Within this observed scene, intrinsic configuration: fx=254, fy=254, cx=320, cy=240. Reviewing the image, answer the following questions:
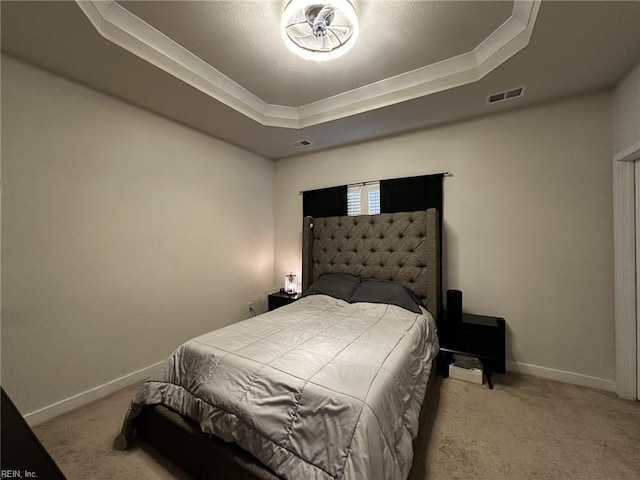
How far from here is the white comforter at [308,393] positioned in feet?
3.32

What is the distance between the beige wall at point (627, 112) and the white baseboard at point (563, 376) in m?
1.88

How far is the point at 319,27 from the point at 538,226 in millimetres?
2482

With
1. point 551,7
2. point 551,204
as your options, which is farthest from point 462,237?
point 551,7

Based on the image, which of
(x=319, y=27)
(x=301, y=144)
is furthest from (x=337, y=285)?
(x=319, y=27)

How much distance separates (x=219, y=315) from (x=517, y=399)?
3.02 metres

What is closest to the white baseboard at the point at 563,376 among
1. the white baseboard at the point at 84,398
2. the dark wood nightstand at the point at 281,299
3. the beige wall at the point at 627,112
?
the beige wall at the point at 627,112

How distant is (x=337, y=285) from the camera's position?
280cm

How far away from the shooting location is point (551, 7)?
1393 mm

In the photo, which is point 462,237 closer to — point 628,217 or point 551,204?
point 551,204

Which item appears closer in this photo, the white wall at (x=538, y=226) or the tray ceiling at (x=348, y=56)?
the tray ceiling at (x=348, y=56)

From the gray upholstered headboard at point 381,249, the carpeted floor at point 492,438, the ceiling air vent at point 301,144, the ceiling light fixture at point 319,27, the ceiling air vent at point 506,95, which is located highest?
the ceiling light fixture at point 319,27

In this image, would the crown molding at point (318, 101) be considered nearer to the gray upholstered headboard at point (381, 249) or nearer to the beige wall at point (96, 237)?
the beige wall at point (96, 237)

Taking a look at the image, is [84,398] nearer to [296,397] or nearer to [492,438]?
[296,397]

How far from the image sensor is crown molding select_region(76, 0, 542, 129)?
1593mm
